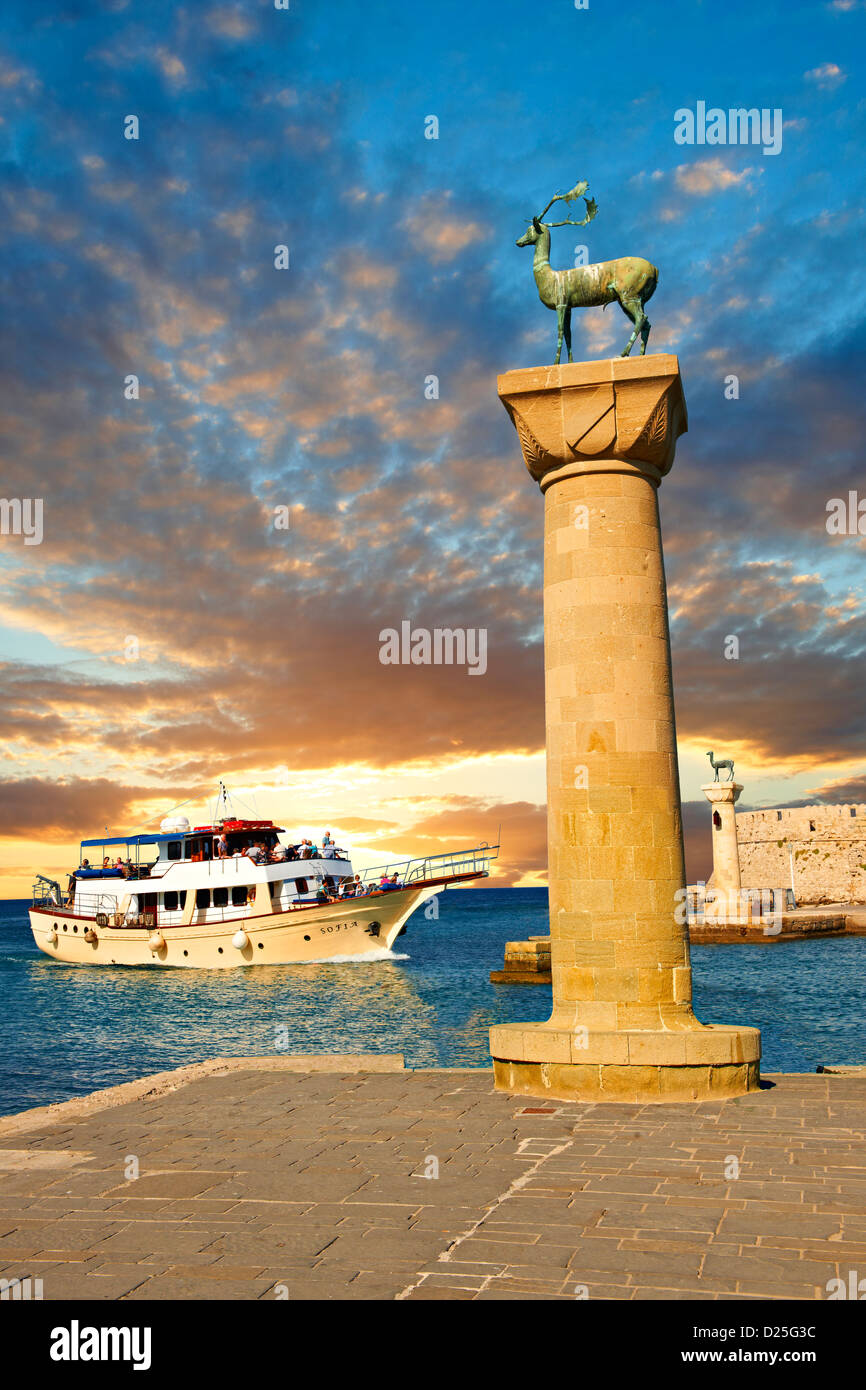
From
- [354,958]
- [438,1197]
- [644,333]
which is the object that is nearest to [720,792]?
[354,958]

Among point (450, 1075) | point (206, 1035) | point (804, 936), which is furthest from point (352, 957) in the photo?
point (450, 1075)

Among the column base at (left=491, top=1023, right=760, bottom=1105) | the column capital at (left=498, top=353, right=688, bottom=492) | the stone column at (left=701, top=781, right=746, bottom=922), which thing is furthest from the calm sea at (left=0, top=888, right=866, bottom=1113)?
the column capital at (left=498, top=353, right=688, bottom=492)

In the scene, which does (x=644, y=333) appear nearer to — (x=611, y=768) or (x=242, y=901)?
(x=611, y=768)

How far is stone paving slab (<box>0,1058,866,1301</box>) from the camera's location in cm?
519

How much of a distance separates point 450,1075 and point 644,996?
2.74 metres

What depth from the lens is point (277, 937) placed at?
1901 inches

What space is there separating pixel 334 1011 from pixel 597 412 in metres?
31.2

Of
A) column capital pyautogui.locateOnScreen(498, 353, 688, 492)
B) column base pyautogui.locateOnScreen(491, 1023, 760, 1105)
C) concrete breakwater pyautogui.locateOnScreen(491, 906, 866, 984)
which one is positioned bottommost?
concrete breakwater pyautogui.locateOnScreen(491, 906, 866, 984)

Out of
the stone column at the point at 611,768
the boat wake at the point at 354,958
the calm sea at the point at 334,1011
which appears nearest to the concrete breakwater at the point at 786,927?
the calm sea at the point at 334,1011

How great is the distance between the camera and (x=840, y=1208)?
6.22 m

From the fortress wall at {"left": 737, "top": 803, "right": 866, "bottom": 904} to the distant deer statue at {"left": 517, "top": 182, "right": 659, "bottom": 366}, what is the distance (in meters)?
64.2

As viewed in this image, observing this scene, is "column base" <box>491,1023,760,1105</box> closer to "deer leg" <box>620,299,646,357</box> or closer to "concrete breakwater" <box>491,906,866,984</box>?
"deer leg" <box>620,299,646,357</box>
